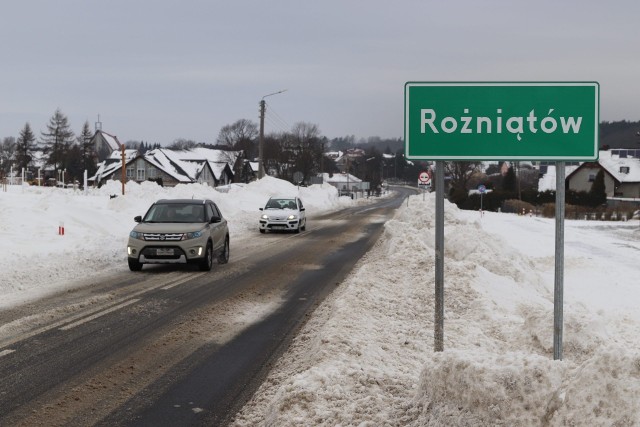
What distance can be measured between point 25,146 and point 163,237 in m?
108

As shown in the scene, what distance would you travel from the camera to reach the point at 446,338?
27.4 feet

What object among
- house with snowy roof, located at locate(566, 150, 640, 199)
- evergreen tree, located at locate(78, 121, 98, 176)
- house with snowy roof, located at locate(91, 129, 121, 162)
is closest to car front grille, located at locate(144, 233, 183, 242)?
house with snowy roof, located at locate(566, 150, 640, 199)

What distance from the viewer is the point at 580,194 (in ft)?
239

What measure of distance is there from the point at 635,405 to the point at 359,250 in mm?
17340

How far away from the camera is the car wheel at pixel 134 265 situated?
597 inches

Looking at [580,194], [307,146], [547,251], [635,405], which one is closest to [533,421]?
[635,405]

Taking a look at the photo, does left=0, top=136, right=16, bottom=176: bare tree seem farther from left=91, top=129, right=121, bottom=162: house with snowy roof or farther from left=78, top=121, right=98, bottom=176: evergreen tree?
left=78, top=121, right=98, bottom=176: evergreen tree

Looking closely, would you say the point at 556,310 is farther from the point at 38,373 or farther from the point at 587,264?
the point at 587,264

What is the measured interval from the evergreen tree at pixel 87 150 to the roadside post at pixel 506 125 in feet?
373

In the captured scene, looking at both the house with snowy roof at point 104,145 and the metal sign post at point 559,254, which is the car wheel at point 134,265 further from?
the house with snowy roof at point 104,145

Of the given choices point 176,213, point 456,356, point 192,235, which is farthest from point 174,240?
point 456,356

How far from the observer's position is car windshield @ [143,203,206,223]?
16.3 metres

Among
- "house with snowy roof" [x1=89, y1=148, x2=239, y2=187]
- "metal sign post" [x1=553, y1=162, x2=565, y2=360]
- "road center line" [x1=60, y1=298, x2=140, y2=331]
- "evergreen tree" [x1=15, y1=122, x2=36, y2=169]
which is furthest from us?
"evergreen tree" [x1=15, y1=122, x2=36, y2=169]

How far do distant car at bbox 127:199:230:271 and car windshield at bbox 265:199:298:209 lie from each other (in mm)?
12665
